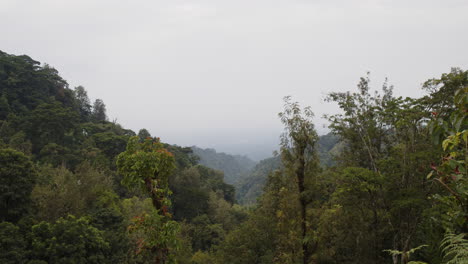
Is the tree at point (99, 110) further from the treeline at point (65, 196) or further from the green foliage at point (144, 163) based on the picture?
the green foliage at point (144, 163)

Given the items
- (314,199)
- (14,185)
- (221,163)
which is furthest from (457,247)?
(221,163)

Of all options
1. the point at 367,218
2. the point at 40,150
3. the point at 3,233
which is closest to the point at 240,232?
the point at 367,218

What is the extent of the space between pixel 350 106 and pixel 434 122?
34.2 feet

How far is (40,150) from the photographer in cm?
2461

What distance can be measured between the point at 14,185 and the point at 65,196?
2503mm

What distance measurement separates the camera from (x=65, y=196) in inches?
A: 565

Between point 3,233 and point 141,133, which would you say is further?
point 141,133

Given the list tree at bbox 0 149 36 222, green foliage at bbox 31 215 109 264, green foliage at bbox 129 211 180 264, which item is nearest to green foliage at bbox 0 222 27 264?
green foliage at bbox 31 215 109 264

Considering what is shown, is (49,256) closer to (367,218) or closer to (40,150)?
(367,218)

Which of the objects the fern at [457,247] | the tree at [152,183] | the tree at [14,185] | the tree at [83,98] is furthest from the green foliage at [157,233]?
the tree at [83,98]

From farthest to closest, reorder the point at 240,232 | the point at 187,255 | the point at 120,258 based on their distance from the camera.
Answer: the point at 187,255 < the point at 240,232 < the point at 120,258

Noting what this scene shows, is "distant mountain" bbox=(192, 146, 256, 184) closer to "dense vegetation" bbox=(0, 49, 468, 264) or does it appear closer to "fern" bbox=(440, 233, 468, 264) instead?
"dense vegetation" bbox=(0, 49, 468, 264)

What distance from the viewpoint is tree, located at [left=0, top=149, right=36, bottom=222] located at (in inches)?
478

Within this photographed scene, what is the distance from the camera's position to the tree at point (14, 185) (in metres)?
12.1
